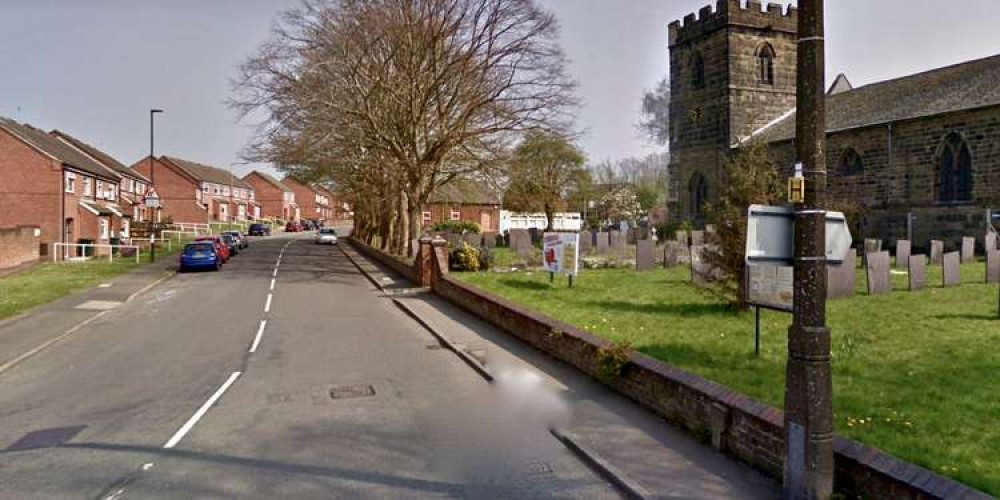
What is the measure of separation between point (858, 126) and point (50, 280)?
3661cm

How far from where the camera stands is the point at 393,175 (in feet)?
107

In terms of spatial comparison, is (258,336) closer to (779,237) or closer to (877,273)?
(779,237)

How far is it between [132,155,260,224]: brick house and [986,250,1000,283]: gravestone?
72980 mm

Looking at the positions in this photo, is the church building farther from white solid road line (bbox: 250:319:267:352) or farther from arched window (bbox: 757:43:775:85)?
white solid road line (bbox: 250:319:267:352)

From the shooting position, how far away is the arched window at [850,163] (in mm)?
34219

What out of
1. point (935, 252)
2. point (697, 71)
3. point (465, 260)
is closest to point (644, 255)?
point (465, 260)

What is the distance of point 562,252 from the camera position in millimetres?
18438

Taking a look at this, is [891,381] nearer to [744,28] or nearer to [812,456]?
[812,456]

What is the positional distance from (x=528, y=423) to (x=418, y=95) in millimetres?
22219

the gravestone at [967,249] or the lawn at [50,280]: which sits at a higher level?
the gravestone at [967,249]

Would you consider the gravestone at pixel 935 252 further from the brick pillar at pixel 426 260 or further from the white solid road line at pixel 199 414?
the white solid road line at pixel 199 414

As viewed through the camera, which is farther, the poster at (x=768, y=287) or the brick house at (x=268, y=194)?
the brick house at (x=268, y=194)

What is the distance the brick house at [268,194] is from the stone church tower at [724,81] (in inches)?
3421

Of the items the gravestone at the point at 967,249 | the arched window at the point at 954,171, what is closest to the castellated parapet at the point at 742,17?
the arched window at the point at 954,171
